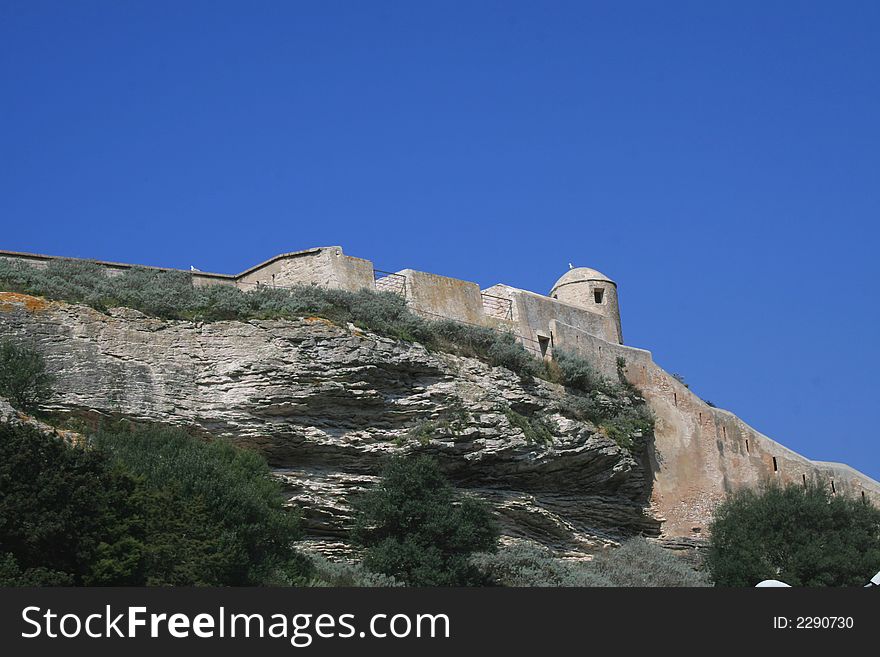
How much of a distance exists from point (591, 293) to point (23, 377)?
60.5 ft

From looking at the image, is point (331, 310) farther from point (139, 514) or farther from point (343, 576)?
point (139, 514)

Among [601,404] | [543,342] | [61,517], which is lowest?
[61,517]

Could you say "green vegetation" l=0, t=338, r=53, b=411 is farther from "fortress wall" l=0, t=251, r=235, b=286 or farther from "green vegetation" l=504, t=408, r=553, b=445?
"green vegetation" l=504, t=408, r=553, b=445

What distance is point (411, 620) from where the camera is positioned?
13914 mm

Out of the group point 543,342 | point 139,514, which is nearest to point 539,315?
point 543,342

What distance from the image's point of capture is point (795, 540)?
30.8 metres

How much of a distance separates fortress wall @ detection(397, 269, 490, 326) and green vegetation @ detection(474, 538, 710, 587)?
6425 millimetres

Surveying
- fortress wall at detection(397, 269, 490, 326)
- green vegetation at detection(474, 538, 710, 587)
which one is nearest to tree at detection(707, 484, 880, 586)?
green vegetation at detection(474, 538, 710, 587)

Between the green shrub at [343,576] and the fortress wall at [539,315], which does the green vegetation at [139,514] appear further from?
the fortress wall at [539,315]

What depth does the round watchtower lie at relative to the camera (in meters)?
38.0

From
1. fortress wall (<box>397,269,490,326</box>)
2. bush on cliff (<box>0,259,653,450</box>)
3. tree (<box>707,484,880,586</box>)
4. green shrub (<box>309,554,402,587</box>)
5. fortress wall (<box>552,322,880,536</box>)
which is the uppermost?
fortress wall (<box>397,269,490,326</box>)

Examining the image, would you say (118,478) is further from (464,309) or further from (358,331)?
(464,309)

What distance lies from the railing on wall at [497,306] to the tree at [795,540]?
7202 mm

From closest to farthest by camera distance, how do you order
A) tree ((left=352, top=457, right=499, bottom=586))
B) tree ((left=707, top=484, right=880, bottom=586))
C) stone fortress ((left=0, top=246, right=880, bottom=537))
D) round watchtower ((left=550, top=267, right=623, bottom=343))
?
tree ((left=352, top=457, right=499, bottom=586)), tree ((left=707, top=484, right=880, bottom=586)), stone fortress ((left=0, top=246, right=880, bottom=537)), round watchtower ((left=550, top=267, right=623, bottom=343))
